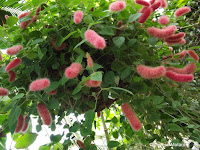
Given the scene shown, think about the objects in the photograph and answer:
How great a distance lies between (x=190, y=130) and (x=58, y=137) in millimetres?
345

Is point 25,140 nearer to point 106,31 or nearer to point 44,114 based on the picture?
point 44,114

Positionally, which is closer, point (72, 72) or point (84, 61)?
point (72, 72)

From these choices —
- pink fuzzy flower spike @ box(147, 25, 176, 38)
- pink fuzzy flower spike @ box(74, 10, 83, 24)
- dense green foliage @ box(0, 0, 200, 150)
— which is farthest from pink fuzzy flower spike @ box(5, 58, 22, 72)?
pink fuzzy flower spike @ box(147, 25, 176, 38)

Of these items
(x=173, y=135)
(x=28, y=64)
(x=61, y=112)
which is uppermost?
(x=28, y=64)

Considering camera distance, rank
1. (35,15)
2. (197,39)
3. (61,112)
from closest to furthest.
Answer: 1. (35,15)
2. (61,112)
3. (197,39)

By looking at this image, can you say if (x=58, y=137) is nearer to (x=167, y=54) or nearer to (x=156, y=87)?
(x=156, y=87)

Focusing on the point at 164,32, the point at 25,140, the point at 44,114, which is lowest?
the point at 25,140

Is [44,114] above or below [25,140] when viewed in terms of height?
above

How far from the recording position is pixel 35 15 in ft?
1.43

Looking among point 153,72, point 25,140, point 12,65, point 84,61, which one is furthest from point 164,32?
point 25,140

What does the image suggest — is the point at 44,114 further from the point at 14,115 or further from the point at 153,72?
the point at 153,72

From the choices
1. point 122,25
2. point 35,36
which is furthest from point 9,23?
point 122,25

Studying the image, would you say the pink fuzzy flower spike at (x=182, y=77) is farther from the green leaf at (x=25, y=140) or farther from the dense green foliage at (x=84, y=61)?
the green leaf at (x=25, y=140)

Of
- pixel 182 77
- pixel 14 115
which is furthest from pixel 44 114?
pixel 182 77
